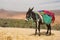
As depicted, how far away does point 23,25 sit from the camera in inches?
853

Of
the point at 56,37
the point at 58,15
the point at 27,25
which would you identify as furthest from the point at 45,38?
the point at 58,15

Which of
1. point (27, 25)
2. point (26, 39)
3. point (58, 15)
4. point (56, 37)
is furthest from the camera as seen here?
point (58, 15)

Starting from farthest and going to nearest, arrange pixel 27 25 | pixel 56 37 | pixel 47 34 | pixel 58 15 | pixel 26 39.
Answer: pixel 58 15 < pixel 27 25 < pixel 47 34 < pixel 56 37 < pixel 26 39

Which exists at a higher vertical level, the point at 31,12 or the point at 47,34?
the point at 31,12

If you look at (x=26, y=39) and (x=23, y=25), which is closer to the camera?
(x=26, y=39)

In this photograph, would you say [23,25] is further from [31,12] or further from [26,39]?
[26,39]

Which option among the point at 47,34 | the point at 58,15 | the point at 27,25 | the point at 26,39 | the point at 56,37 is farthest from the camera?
the point at 58,15

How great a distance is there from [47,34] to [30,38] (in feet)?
6.49

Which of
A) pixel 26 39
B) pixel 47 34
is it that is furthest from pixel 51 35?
pixel 26 39

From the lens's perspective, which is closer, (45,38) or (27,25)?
(45,38)

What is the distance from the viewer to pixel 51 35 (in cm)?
1579

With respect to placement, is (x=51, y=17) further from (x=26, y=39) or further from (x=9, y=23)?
(x=9, y=23)

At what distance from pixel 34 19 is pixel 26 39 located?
2.12 meters

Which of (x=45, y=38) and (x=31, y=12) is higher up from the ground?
(x=31, y=12)
